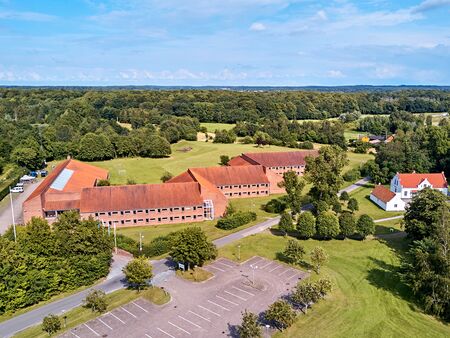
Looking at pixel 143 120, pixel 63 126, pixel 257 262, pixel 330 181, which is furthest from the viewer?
pixel 143 120

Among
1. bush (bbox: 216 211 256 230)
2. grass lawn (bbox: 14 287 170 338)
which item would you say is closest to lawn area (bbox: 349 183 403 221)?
bush (bbox: 216 211 256 230)

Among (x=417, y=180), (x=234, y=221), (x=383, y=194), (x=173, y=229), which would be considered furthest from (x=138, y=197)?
(x=417, y=180)

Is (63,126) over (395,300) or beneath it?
over

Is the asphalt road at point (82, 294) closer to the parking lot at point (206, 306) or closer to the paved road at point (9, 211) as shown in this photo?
the parking lot at point (206, 306)

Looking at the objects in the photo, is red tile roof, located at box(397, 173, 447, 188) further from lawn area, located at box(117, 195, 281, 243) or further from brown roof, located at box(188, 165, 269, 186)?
lawn area, located at box(117, 195, 281, 243)

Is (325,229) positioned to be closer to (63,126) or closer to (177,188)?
(177,188)

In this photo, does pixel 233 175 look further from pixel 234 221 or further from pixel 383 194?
pixel 383 194

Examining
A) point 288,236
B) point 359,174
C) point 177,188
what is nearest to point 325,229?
point 288,236
